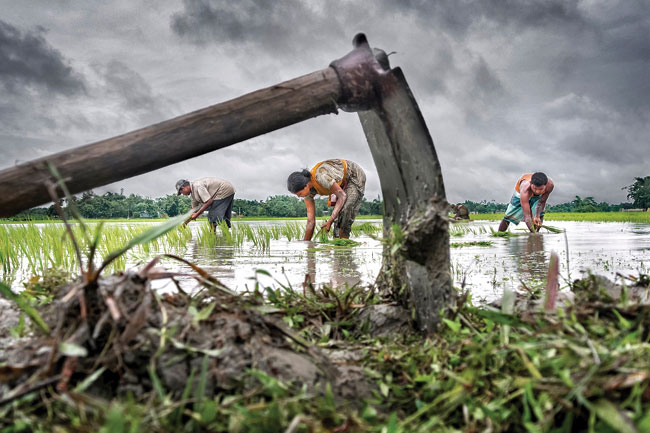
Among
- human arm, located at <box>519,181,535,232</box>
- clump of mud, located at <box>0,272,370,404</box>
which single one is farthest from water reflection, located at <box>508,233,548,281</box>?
human arm, located at <box>519,181,535,232</box>

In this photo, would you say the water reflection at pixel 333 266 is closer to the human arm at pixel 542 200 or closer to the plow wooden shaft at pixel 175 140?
the plow wooden shaft at pixel 175 140

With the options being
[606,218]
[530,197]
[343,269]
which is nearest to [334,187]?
[343,269]

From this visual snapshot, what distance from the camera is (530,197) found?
10953mm

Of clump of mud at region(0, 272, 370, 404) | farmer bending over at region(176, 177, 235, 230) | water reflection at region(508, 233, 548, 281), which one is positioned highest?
farmer bending over at region(176, 177, 235, 230)

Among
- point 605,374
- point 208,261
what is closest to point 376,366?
point 605,374

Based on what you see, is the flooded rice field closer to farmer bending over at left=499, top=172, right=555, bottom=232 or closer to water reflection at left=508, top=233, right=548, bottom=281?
water reflection at left=508, top=233, right=548, bottom=281

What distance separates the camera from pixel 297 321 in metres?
1.81

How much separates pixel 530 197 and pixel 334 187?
543 centimetres

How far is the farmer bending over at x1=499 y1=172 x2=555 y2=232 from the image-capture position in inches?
401

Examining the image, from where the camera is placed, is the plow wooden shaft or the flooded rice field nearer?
the plow wooden shaft

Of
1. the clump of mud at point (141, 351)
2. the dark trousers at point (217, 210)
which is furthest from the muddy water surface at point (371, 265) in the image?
the dark trousers at point (217, 210)

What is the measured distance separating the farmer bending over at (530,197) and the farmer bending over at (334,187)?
12.7 feet

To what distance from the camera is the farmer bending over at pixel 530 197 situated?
1019 cm

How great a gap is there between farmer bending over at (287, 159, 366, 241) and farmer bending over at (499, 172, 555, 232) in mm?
3863
